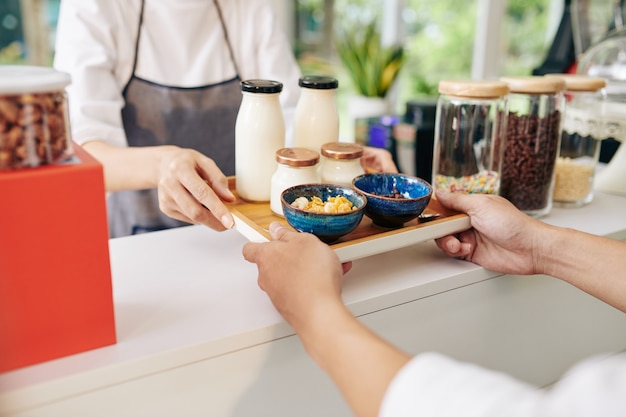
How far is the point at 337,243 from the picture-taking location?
3.01ft

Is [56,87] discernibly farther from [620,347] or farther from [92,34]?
[620,347]

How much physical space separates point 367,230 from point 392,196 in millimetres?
82

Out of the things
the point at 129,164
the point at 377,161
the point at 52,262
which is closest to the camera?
the point at 52,262

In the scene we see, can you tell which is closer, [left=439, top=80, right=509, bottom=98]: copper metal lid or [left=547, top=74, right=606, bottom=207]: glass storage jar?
[left=439, top=80, right=509, bottom=98]: copper metal lid

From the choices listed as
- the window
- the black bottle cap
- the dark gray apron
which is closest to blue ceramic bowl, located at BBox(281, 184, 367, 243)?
the black bottle cap

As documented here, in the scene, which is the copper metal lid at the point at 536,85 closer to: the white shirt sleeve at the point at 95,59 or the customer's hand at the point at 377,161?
the customer's hand at the point at 377,161

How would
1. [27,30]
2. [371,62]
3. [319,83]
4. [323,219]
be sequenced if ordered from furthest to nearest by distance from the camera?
1. [371,62]
2. [27,30]
3. [319,83]
4. [323,219]

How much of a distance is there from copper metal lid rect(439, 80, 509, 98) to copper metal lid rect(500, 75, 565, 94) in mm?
87

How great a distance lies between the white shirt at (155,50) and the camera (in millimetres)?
1424

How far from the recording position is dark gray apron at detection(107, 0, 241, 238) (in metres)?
1.58

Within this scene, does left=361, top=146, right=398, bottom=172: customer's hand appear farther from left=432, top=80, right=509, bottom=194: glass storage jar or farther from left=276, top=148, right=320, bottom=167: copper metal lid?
left=276, top=148, right=320, bottom=167: copper metal lid

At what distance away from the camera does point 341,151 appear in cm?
106

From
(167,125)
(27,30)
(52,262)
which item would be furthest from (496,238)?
(27,30)

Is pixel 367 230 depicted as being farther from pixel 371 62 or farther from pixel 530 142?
pixel 371 62
